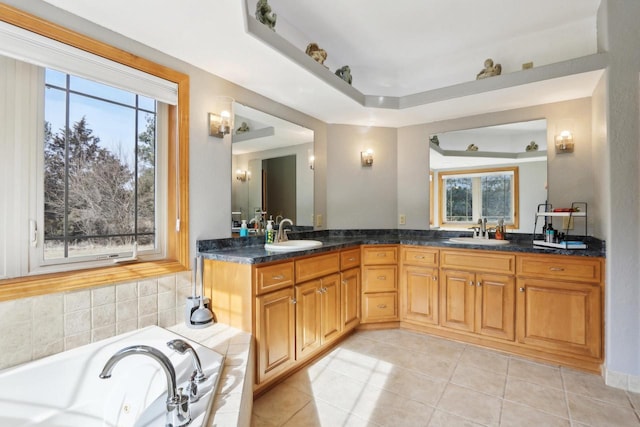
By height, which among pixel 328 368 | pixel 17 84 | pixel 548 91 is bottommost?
pixel 328 368

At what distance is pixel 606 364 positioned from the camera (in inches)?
82.0

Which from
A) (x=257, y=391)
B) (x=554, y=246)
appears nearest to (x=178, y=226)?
(x=257, y=391)

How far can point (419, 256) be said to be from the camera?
290 centimetres

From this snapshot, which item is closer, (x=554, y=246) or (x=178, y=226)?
(x=178, y=226)

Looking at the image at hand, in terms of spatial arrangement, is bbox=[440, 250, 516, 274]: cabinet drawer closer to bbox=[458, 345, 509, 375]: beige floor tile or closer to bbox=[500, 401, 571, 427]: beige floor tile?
bbox=[458, 345, 509, 375]: beige floor tile

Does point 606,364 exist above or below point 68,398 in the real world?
below

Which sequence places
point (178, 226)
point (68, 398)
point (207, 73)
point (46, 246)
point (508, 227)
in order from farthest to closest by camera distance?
1. point (508, 227)
2. point (207, 73)
3. point (178, 226)
4. point (46, 246)
5. point (68, 398)

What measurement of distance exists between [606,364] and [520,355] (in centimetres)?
53

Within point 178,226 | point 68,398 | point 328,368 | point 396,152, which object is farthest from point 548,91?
point 68,398

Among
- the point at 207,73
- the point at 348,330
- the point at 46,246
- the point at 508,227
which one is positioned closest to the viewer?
the point at 46,246

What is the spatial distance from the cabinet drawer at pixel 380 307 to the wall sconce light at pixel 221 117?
1975 mm

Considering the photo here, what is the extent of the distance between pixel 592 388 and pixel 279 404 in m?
2.10

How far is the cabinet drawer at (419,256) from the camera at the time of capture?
2824mm

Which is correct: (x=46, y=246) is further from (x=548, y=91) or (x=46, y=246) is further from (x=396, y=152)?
(x=548, y=91)
